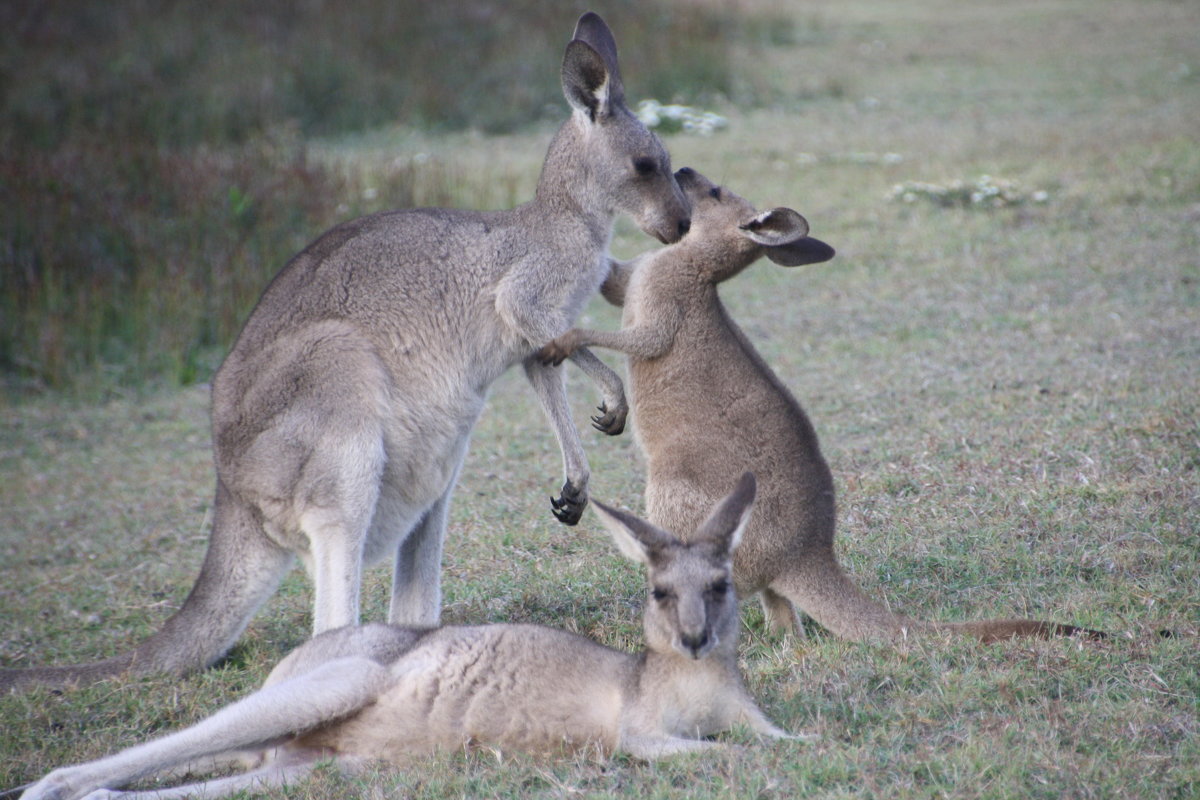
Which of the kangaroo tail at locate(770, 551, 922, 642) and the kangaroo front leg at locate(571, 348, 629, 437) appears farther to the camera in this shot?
the kangaroo front leg at locate(571, 348, 629, 437)

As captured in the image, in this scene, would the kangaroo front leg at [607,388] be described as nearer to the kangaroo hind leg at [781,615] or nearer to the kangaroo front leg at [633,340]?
the kangaroo front leg at [633,340]

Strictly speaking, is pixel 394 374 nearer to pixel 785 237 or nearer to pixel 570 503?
pixel 570 503

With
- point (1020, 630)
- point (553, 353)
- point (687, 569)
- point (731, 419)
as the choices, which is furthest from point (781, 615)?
point (553, 353)

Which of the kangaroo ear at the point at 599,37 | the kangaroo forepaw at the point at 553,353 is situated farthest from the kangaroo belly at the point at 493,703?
the kangaroo ear at the point at 599,37

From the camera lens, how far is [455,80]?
53.7 ft

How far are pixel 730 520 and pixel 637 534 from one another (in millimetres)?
279

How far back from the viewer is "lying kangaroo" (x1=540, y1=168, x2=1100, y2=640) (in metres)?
4.02

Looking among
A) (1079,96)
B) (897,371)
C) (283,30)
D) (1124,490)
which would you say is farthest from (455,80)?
(1124,490)

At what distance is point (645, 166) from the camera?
15.9 feet

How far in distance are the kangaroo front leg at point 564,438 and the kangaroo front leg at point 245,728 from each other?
1339 mm

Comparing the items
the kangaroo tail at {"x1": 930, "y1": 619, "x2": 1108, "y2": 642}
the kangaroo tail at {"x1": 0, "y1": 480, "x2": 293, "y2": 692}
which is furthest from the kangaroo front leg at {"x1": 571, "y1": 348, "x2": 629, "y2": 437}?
the kangaroo tail at {"x1": 930, "y1": 619, "x2": 1108, "y2": 642}

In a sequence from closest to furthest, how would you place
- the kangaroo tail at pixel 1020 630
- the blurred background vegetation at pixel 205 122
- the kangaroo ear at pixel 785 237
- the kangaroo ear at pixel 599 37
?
the kangaroo tail at pixel 1020 630 < the kangaroo ear at pixel 785 237 < the kangaroo ear at pixel 599 37 < the blurred background vegetation at pixel 205 122

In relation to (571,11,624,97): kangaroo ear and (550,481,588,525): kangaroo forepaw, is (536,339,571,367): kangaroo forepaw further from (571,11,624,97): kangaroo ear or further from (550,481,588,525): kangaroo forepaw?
(571,11,624,97): kangaroo ear

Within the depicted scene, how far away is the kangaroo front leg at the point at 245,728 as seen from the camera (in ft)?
11.1
